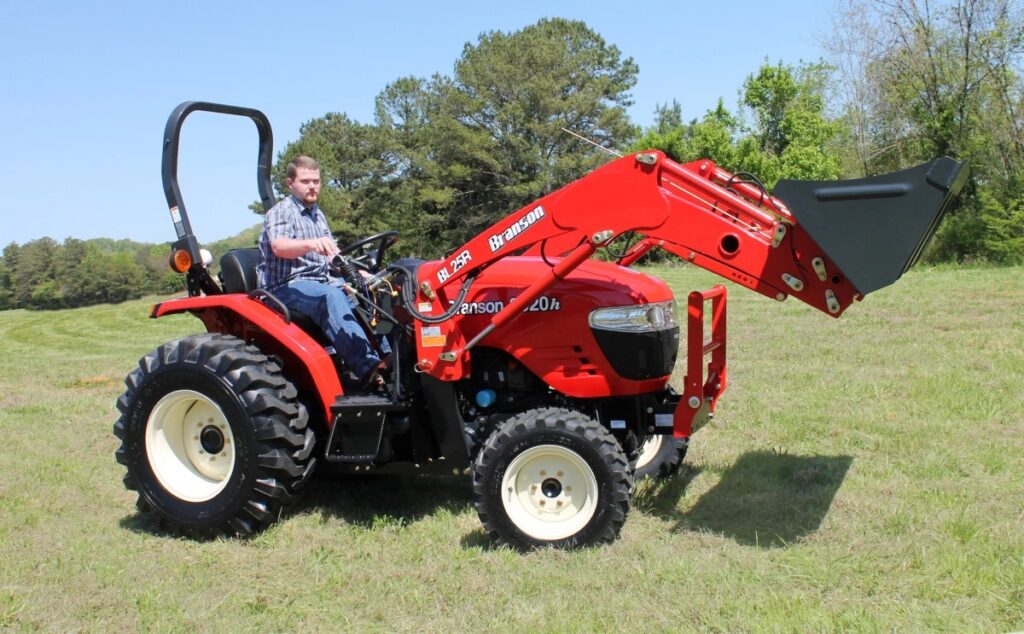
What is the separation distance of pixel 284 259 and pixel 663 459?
2.58 metres

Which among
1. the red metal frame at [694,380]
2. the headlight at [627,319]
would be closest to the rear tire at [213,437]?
the headlight at [627,319]

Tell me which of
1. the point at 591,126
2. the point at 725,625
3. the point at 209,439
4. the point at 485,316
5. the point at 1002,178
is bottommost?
the point at 725,625

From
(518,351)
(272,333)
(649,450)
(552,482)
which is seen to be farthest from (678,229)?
(272,333)

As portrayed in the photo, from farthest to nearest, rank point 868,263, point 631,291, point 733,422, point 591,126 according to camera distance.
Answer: point 591,126
point 733,422
point 631,291
point 868,263

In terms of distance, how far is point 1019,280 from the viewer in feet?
53.3

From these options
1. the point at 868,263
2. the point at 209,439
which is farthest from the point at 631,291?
the point at 209,439

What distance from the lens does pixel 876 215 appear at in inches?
157

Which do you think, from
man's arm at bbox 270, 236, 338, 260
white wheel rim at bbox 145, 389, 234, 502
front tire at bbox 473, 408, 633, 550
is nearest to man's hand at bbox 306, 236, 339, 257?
man's arm at bbox 270, 236, 338, 260

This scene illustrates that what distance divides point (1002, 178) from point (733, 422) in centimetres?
2828

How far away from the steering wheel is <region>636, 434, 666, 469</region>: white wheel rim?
201 centimetres

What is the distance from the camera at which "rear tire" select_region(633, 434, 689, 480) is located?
5660 millimetres

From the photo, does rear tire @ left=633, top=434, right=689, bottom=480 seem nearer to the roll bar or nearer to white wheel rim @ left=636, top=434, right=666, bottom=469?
white wheel rim @ left=636, top=434, right=666, bottom=469

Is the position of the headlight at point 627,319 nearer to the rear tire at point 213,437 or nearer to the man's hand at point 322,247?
the man's hand at point 322,247

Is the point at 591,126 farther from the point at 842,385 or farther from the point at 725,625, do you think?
the point at 725,625
